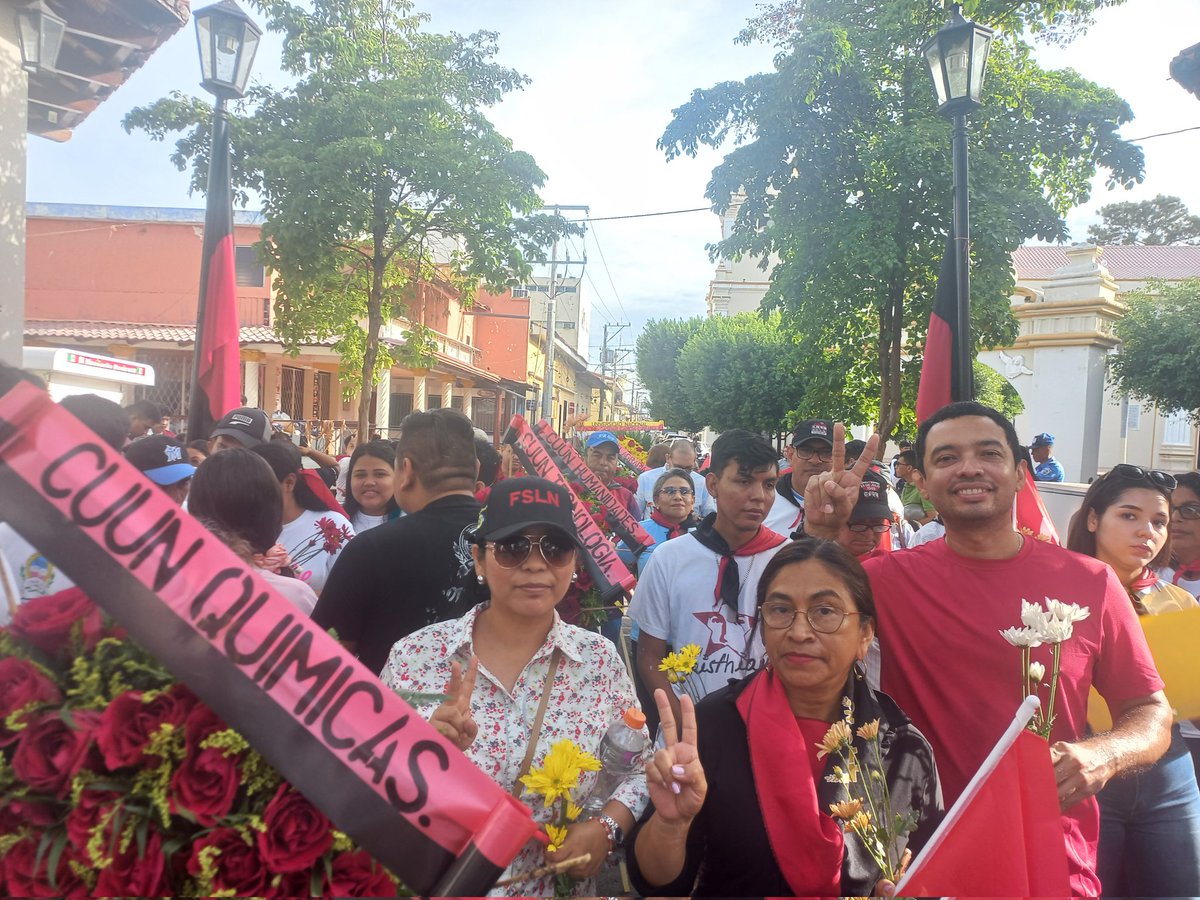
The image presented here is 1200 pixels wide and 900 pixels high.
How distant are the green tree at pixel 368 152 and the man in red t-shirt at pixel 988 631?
6.91 m

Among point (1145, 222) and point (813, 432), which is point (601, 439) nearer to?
point (813, 432)

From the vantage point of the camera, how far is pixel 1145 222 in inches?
1858

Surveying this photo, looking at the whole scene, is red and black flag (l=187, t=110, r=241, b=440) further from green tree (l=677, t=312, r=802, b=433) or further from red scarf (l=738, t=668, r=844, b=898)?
green tree (l=677, t=312, r=802, b=433)

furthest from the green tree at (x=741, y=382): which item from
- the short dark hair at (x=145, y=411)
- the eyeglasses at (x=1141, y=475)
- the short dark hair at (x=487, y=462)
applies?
the eyeglasses at (x=1141, y=475)

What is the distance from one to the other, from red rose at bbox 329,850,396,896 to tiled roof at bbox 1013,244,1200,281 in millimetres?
39880

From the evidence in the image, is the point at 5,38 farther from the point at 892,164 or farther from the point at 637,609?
the point at 892,164

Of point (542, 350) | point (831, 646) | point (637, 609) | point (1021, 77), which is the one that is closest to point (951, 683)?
point (831, 646)

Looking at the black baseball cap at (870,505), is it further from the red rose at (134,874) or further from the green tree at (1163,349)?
the green tree at (1163,349)

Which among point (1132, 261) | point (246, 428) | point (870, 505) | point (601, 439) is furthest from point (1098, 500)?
point (1132, 261)

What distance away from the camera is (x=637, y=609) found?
347 centimetres

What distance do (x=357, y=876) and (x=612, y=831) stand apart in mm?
800

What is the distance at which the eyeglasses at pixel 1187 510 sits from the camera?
161 inches

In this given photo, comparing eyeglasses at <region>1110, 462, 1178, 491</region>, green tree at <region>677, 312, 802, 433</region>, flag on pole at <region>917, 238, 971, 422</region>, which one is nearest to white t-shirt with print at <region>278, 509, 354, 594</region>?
eyeglasses at <region>1110, 462, 1178, 491</region>

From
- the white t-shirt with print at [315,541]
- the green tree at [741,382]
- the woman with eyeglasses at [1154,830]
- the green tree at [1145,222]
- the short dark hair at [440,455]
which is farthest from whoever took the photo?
the green tree at [1145,222]
